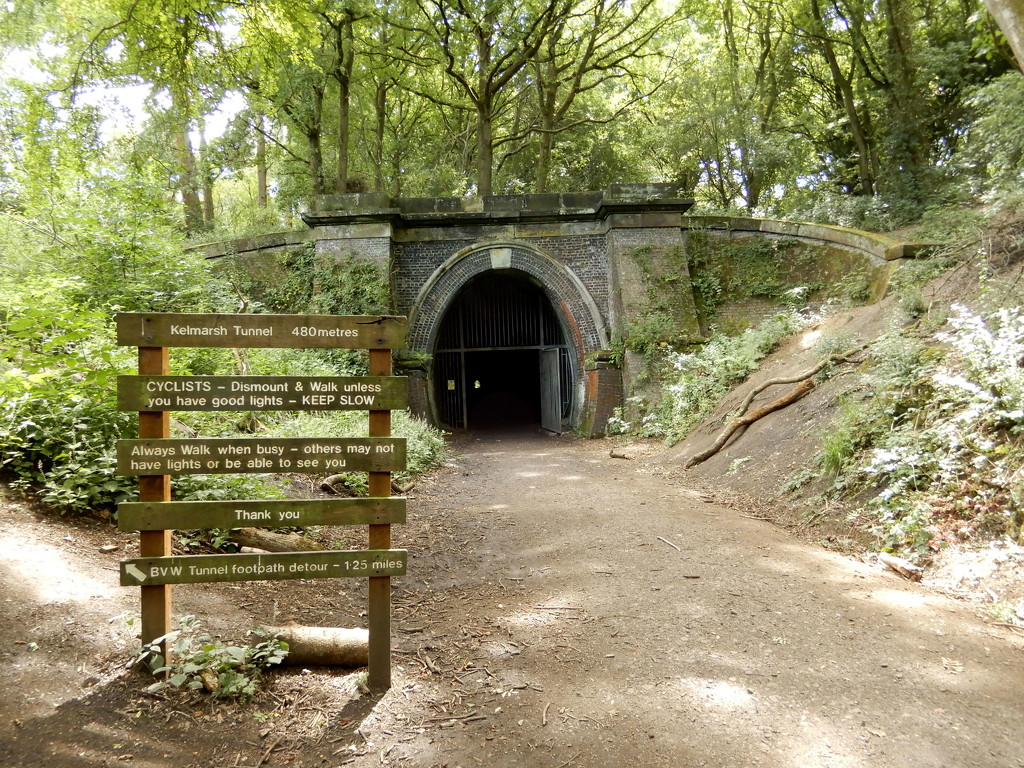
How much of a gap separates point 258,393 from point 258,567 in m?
0.84

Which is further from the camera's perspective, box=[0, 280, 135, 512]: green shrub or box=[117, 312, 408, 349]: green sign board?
box=[0, 280, 135, 512]: green shrub

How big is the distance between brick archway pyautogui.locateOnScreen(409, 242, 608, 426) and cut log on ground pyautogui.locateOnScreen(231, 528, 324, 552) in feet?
29.1

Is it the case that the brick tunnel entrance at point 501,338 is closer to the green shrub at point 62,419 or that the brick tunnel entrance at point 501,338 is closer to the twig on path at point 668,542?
the twig on path at point 668,542

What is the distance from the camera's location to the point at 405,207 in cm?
1382

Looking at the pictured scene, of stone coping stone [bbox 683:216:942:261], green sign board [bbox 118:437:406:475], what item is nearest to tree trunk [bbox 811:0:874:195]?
stone coping stone [bbox 683:216:942:261]

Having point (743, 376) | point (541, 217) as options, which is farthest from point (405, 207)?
point (743, 376)

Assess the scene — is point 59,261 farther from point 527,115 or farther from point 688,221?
point 527,115

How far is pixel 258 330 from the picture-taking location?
2922 mm

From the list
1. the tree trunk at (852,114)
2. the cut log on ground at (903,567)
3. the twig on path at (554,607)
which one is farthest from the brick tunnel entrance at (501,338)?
the twig on path at (554,607)

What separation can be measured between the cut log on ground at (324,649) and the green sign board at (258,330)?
1.53 m

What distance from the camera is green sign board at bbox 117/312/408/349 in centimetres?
283

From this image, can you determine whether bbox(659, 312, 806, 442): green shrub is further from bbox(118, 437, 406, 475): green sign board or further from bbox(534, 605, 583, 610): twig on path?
bbox(118, 437, 406, 475): green sign board

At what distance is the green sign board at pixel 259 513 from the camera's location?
9.17 ft

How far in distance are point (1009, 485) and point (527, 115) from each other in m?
20.1
